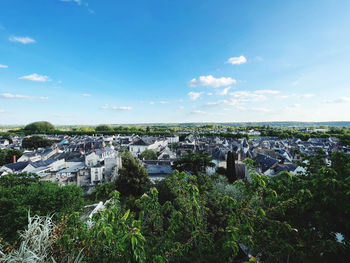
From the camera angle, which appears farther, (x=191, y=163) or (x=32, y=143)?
(x=32, y=143)

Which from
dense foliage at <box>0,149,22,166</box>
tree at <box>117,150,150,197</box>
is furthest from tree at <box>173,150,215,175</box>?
dense foliage at <box>0,149,22,166</box>

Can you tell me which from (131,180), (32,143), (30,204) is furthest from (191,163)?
(32,143)

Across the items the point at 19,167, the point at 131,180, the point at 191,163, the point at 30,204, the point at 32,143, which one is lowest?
the point at 19,167

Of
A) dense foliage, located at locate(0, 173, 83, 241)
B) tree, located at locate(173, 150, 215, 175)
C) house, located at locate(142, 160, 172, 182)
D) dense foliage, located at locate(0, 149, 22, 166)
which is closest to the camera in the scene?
dense foliage, located at locate(0, 173, 83, 241)

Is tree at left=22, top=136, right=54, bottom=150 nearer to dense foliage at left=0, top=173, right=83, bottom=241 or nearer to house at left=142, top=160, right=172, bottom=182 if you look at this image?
house at left=142, top=160, right=172, bottom=182

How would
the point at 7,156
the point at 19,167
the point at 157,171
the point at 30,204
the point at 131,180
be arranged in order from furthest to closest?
the point at 7,156
the point at 19,167
the point at 157,171
the point at 131,180
the point at 30,204

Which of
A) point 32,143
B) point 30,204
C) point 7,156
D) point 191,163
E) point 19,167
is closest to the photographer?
point 30,204

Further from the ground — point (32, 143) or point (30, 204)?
point (30, 204)

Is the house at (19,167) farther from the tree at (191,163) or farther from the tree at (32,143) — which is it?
the tree at (32,143)

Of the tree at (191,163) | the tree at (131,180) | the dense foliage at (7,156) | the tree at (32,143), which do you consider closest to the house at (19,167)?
the dense foliage at (7,156)

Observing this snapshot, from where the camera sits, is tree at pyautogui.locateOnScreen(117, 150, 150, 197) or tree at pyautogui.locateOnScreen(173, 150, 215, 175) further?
tree at pyautogui.locateOnScreen(173, 150, 215, 175)

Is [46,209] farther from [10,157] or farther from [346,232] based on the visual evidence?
[10,157]

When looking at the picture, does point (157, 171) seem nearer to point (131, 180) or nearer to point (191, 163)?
point (191, 163)
